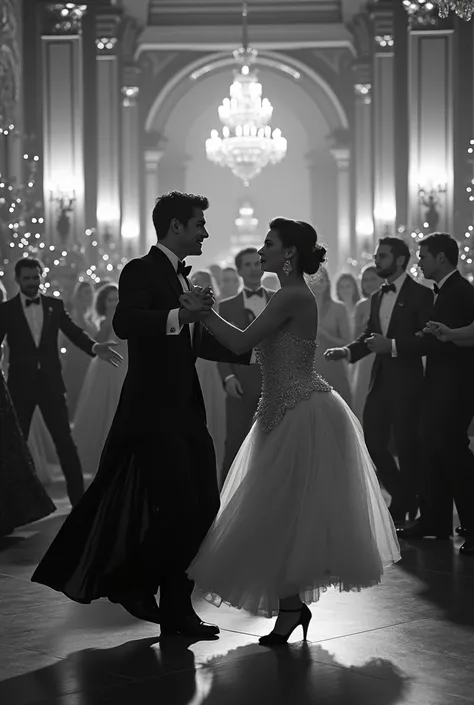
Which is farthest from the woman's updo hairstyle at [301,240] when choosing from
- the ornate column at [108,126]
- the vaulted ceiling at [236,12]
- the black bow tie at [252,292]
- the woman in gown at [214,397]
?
the vaulted ceiling at [236,12]

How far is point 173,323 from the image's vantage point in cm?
404

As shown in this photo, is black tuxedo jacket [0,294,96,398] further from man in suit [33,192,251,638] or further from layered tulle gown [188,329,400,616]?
layered tulle gown [188,329,400,616]

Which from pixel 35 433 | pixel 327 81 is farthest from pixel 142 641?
pixel 327 81

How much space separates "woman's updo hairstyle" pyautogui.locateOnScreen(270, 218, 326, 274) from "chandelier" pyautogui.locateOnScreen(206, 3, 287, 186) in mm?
14792

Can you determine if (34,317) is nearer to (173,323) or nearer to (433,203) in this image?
(173,323)

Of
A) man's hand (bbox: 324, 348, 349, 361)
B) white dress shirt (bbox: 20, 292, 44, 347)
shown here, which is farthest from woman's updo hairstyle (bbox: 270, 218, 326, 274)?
white dress shirt (bbox: 20, 292, 44, 347)

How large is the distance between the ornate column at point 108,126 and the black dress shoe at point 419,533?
39.8ft

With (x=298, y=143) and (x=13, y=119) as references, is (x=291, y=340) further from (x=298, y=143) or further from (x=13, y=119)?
(x=298, y=143)

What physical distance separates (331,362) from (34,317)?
2.19 meters

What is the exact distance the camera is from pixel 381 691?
3.47 meters

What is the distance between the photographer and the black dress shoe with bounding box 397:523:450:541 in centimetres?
625

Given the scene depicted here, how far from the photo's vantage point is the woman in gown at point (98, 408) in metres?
8.98

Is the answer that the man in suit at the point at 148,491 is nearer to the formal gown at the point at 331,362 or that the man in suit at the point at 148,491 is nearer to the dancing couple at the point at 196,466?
the dancing couple at the point at 196,466

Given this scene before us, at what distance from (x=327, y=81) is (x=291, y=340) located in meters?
18.3
